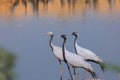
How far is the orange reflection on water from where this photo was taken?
2.22 meters

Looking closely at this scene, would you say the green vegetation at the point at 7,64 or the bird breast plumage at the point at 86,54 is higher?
the green vegetation at the point at 7,64

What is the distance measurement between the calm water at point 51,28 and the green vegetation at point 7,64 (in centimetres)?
165

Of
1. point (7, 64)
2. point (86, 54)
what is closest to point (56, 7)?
point (86, 54)

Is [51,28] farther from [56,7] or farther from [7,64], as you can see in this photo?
[7,64]

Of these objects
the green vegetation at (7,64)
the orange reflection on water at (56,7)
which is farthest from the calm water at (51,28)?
the green vegetation at (7,64)

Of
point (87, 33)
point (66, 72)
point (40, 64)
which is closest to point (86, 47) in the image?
point (87, 33)

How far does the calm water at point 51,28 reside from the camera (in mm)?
2184

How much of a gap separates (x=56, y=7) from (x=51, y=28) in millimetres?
201

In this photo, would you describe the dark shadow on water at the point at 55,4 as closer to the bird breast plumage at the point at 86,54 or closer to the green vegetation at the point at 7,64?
the bird breast plumage at the point at 86,54

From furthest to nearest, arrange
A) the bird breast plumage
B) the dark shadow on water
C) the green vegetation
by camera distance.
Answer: the dark shadow on water
the bird breast plumage
the green vegetation

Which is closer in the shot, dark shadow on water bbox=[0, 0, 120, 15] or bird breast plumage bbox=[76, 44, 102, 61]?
bird breast plumage bbox=[76, 44, 102, 61]

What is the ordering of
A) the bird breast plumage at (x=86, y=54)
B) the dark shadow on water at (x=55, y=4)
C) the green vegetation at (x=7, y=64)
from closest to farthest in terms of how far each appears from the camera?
the green vegetation at (x=7, y=64)
the bird breast plumage at (x=86, y=54)
the dark shadow on water at (x=55, y=4)

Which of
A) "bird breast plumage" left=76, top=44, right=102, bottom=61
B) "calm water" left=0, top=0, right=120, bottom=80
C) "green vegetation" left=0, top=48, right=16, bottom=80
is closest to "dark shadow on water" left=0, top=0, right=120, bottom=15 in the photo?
"calm water" left=0, top=0, right=120, bottom=80

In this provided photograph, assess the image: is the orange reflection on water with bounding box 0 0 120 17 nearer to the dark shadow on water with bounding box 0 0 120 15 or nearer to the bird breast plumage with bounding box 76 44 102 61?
the dark shadow on water with bounding box 0 0 120 15
